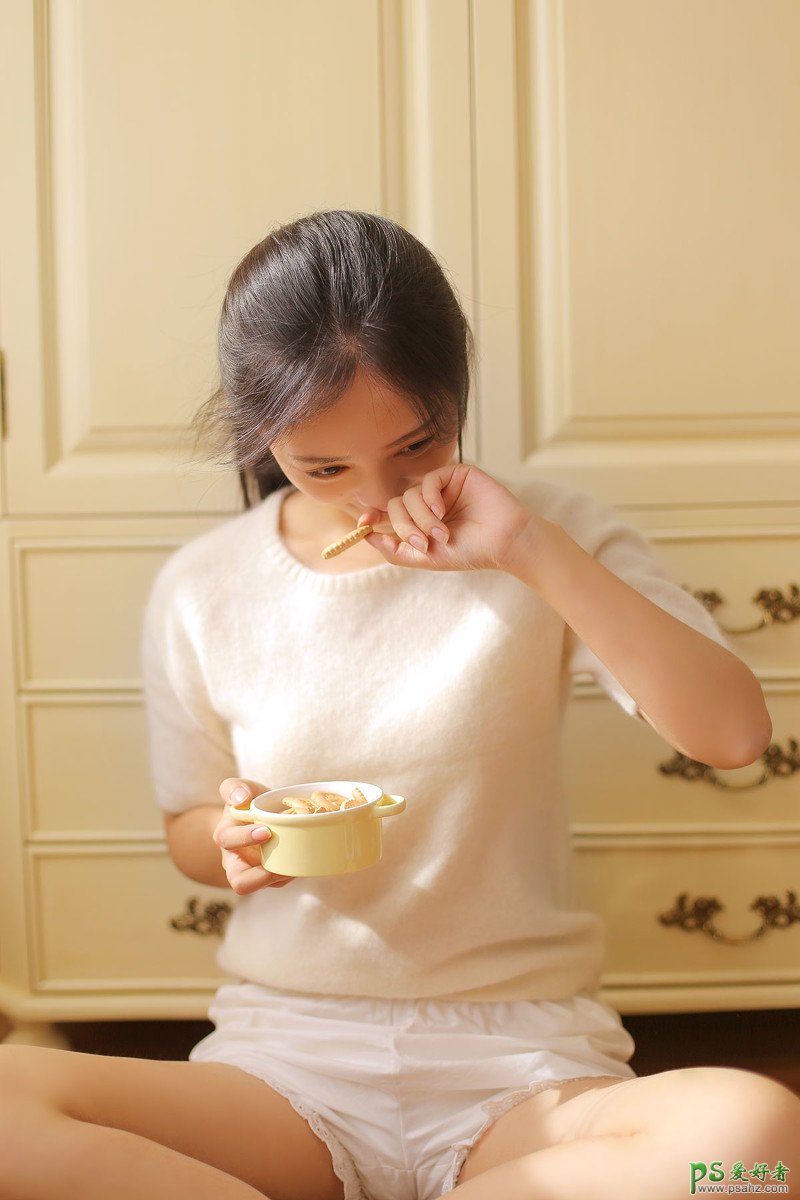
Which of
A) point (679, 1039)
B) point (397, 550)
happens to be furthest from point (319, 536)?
point (679, 1039)

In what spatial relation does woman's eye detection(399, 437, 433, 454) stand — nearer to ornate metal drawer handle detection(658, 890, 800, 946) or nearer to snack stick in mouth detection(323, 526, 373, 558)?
snack stick in mouth detection(323, 526, 373, 558)

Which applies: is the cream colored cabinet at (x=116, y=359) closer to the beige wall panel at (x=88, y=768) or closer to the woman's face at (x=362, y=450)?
the beige wall panel at (x=88, y=768)

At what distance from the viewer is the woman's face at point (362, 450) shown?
32.5 inches

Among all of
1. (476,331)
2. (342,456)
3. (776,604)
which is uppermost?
(476,331)

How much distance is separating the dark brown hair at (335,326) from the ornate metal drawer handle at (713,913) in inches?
27.5

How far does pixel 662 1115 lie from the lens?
0.71 meters

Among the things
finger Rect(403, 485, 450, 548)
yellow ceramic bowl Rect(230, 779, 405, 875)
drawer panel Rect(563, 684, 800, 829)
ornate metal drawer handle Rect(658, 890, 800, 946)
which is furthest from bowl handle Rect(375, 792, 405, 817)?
ornate metal drawer handle Rect(658, 890, 800, 946)

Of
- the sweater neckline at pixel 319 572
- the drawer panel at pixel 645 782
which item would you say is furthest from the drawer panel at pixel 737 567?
the sweater neckline at pixel 319 572

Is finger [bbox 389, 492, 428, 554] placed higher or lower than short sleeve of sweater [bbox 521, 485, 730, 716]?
higher

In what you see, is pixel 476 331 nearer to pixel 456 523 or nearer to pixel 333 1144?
pixel 456 523

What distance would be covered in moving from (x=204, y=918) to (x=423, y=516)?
0.68m

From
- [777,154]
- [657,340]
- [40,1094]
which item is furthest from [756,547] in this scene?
[40,1094]

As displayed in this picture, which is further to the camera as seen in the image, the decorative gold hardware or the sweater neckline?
the decorative gold hardware

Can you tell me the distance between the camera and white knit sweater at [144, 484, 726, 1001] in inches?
37.0
